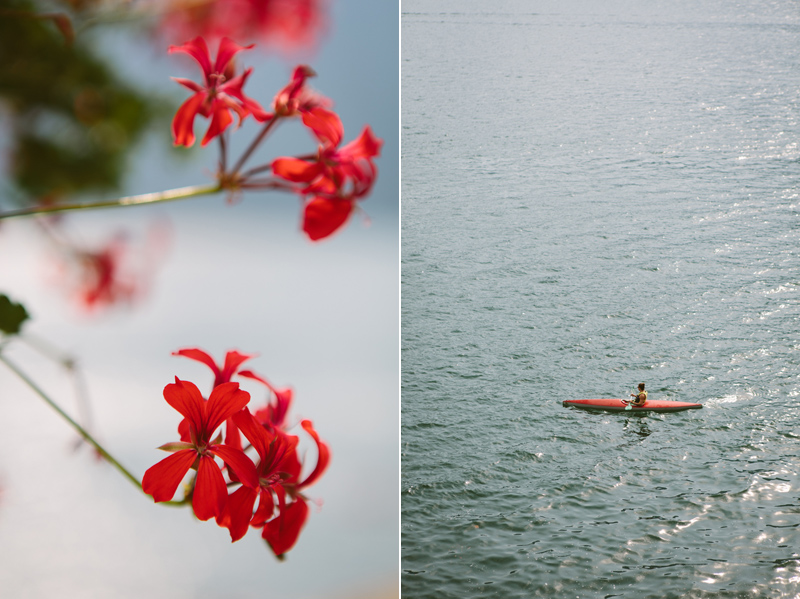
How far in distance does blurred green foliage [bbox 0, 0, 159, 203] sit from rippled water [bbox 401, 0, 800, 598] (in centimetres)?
262

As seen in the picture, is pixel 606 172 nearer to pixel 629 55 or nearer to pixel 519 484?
pixel 629 55

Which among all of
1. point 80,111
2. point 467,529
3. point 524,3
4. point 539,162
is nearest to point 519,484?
point 467,529

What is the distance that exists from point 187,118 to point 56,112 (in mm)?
114

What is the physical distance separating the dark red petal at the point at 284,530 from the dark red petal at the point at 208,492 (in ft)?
0.17

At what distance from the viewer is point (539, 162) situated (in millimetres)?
3346

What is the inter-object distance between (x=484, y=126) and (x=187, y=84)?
294cm

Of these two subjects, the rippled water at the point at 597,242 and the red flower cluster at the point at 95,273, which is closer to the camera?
the red flower cluster at the point at 95,273

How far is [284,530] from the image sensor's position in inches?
19.5

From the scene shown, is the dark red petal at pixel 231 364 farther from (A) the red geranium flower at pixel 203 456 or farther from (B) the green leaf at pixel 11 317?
(B) the green leaf at pixel 11 317

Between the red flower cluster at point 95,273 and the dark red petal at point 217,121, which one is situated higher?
the dark red petal at point 217,121

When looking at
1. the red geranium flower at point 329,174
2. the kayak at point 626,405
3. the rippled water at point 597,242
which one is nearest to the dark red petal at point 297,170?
the red geranium flower at point 329,174

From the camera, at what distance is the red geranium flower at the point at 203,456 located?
45cm

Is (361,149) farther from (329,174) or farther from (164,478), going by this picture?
(164,478)

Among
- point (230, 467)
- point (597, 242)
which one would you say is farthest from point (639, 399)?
point (230, 467)
